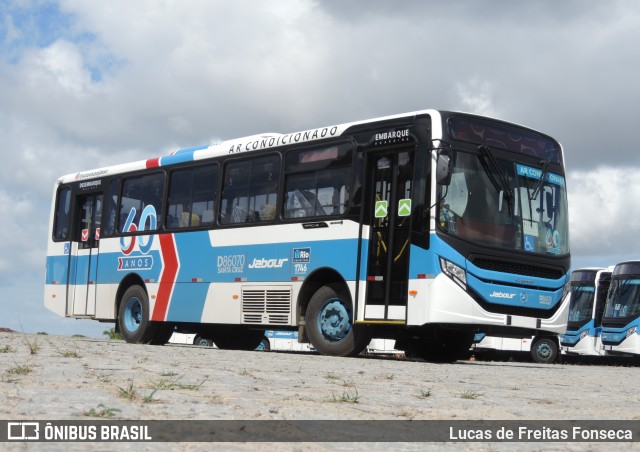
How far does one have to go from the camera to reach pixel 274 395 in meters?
7.42

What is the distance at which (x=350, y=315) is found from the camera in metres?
15.2

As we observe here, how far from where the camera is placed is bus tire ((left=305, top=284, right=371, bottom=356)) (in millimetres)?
15125

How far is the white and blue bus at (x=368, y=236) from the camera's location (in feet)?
46.5

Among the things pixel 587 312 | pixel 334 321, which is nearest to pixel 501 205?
pixel 334 321

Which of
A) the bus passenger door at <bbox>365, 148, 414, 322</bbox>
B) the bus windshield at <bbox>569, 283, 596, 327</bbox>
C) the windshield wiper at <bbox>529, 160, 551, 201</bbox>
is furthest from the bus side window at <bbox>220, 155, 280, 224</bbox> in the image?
the bus windshield at <bbox>569, 283, 596, 327</bbox>

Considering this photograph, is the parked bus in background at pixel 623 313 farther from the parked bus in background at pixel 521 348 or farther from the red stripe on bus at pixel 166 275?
the red stripe on bus at pixel 166 275

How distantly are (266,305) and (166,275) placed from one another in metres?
2.97

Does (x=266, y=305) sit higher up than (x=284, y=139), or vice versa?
(x=284, y=139)

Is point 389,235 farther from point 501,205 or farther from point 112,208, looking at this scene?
point 112,208

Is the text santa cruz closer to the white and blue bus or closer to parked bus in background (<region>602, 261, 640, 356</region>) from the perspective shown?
the white and blue bus

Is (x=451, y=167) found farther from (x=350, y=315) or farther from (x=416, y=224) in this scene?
(x=350, y=315)

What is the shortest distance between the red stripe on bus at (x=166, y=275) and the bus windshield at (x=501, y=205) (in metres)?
6.29

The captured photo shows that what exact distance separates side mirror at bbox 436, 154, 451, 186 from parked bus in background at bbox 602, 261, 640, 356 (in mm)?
18239

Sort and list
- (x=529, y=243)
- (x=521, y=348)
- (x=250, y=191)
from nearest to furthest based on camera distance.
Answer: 1. (x=529, y=243)
2. (x=250, y=191)
3. (x=521, y=348)
